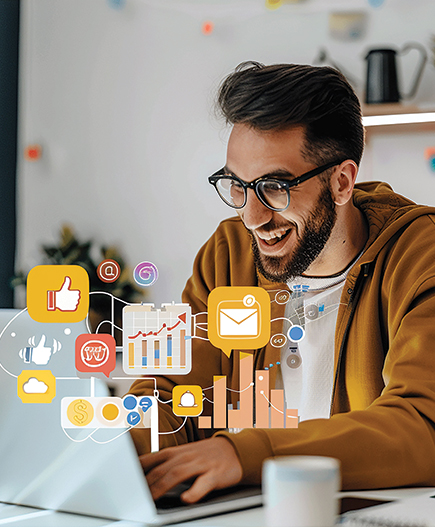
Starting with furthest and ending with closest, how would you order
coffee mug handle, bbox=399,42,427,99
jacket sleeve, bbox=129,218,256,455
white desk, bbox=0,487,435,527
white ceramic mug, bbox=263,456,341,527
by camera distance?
1. coffee mug handle, bbox=399,42,427,99
2. jacket sleeve, bbox=129,218,256,455
3. white desk, bbox=0,487,435,527
4. white ceramic mug, bbox=263,456,341,527

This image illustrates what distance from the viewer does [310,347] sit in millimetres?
1057

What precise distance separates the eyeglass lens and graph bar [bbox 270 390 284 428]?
12.5 inches

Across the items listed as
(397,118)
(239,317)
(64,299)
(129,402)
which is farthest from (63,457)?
(397,118)

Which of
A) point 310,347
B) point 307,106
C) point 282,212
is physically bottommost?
point 310,347

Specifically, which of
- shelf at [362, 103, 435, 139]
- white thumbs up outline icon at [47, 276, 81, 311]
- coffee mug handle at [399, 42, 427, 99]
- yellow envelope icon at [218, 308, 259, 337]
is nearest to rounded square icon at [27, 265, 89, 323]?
white thumbs up outline icon at [47, 276, 81, 311]

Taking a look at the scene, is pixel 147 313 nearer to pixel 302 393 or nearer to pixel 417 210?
pixel 302 393

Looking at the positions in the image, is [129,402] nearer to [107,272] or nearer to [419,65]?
[107,272]

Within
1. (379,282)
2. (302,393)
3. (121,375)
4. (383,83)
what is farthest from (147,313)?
(383,83)

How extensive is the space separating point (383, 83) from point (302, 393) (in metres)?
0.73

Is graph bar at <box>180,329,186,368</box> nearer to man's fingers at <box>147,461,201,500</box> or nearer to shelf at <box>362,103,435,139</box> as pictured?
man's fingers at <box>147,461,201,500</box>

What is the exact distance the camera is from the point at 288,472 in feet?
1.46

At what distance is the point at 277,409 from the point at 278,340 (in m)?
0.11

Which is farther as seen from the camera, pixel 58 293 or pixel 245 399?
pixel 245 399

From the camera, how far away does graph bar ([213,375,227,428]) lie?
2.98 ft
